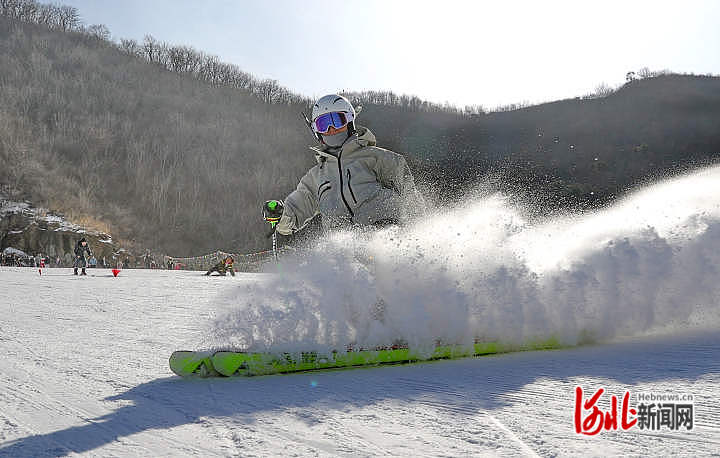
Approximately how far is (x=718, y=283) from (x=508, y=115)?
3658 inches

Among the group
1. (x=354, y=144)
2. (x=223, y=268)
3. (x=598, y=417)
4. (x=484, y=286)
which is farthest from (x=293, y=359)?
(x=223, y=268)

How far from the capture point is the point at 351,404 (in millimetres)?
2945

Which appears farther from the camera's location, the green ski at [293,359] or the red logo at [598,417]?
the green ski at [293,359]

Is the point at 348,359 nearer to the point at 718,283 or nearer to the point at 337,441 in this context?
the point at 337,441

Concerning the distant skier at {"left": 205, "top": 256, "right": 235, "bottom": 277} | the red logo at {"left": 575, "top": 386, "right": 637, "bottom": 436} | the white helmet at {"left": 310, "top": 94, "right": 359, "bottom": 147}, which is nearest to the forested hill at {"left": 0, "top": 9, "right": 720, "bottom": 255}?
the distant skier at {"left": 205, "top": 256, "right": 235, "bottom": 277}

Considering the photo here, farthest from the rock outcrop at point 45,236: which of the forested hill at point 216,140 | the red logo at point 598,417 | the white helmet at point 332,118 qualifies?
the red logo at point 598,417

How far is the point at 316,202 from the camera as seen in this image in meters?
6.02

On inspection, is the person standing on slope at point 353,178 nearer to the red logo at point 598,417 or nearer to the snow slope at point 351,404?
the snow slope at point 351,404

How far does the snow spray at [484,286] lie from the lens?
4035 millimetres

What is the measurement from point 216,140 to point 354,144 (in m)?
66.3

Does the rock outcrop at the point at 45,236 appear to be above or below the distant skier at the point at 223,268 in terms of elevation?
above

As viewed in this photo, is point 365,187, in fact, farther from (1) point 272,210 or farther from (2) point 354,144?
(1) point 272,210

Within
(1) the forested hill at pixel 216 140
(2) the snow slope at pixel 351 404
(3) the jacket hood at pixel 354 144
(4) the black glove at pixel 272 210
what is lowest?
(2) the snow slope at pixel 351 404

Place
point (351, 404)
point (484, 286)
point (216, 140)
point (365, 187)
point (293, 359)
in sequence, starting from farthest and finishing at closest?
point (216, 140) < point (365, 187) < point (484, 286) < point (293, 359) < point (351, 404)
